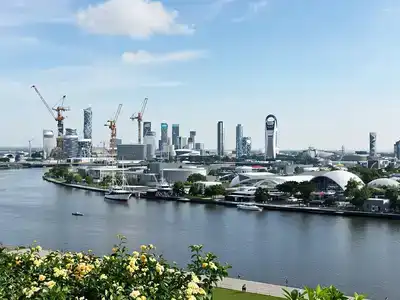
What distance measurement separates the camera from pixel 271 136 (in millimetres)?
33250

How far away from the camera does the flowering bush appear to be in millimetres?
1509

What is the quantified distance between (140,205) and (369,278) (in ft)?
29.6

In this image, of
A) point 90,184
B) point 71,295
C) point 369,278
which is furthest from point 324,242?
point 90,184

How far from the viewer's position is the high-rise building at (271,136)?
32750mm

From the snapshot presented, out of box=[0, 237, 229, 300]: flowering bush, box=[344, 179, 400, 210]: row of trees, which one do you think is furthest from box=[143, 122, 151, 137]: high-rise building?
box=[0, 237, 229, 300]: flowering bush

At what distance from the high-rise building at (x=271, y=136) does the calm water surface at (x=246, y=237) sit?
20.4 meters

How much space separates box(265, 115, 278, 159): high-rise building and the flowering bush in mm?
31148

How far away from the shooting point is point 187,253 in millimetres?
6723

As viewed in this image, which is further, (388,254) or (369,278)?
(388,254)

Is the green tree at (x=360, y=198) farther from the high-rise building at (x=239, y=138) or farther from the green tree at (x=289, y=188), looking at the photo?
the high-rise building at (x=239, y=138)

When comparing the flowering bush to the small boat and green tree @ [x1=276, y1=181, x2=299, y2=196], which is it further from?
green tree @ [x1=276, y1=181, x2=299, y2=196]

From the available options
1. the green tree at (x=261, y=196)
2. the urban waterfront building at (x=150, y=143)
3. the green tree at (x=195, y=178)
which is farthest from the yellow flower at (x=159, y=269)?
the urban waterfront building at (x=150, y=143)

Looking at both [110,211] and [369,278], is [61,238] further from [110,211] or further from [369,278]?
[369,278]

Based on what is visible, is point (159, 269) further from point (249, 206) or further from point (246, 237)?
point (249, 206)
